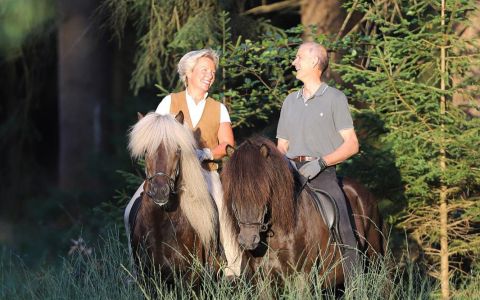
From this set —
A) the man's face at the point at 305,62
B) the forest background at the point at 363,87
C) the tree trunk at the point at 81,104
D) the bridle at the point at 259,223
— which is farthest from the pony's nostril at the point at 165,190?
the tree trunk at the point at 81,104

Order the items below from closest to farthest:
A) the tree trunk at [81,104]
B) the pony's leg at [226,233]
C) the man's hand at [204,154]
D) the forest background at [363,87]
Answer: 1. the pony's leg at [226,233]
2. the man's hand at [204,154]
3. the forest background at [363,87]
4. the tree trunk at [81,104]

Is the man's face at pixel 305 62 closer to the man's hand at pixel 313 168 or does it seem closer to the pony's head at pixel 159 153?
the man's hand at pixel 313 168

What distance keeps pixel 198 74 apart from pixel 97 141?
1215 centimetres

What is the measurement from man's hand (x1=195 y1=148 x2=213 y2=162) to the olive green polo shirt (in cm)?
65

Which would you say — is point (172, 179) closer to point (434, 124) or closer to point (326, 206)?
point (326, 206)

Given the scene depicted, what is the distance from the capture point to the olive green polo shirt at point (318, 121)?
7773 mm

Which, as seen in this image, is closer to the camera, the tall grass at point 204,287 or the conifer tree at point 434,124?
the tall grass at point 204,287

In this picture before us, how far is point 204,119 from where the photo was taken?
8.44 m

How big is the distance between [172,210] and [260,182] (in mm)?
1026

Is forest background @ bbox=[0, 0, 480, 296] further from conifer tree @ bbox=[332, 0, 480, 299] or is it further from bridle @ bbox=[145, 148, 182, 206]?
bridle @ bbox=[145, 148, 182, 206]

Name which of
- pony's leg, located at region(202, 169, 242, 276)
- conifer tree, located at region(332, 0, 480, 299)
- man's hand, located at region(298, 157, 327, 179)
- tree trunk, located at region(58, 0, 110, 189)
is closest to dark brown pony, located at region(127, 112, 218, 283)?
pony's leg, located at region(202, 169, 242, 276)

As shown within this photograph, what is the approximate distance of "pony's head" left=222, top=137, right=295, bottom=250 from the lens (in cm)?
700

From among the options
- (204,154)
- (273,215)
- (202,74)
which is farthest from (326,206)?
(202,74)

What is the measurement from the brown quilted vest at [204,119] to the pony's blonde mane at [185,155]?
567mm
